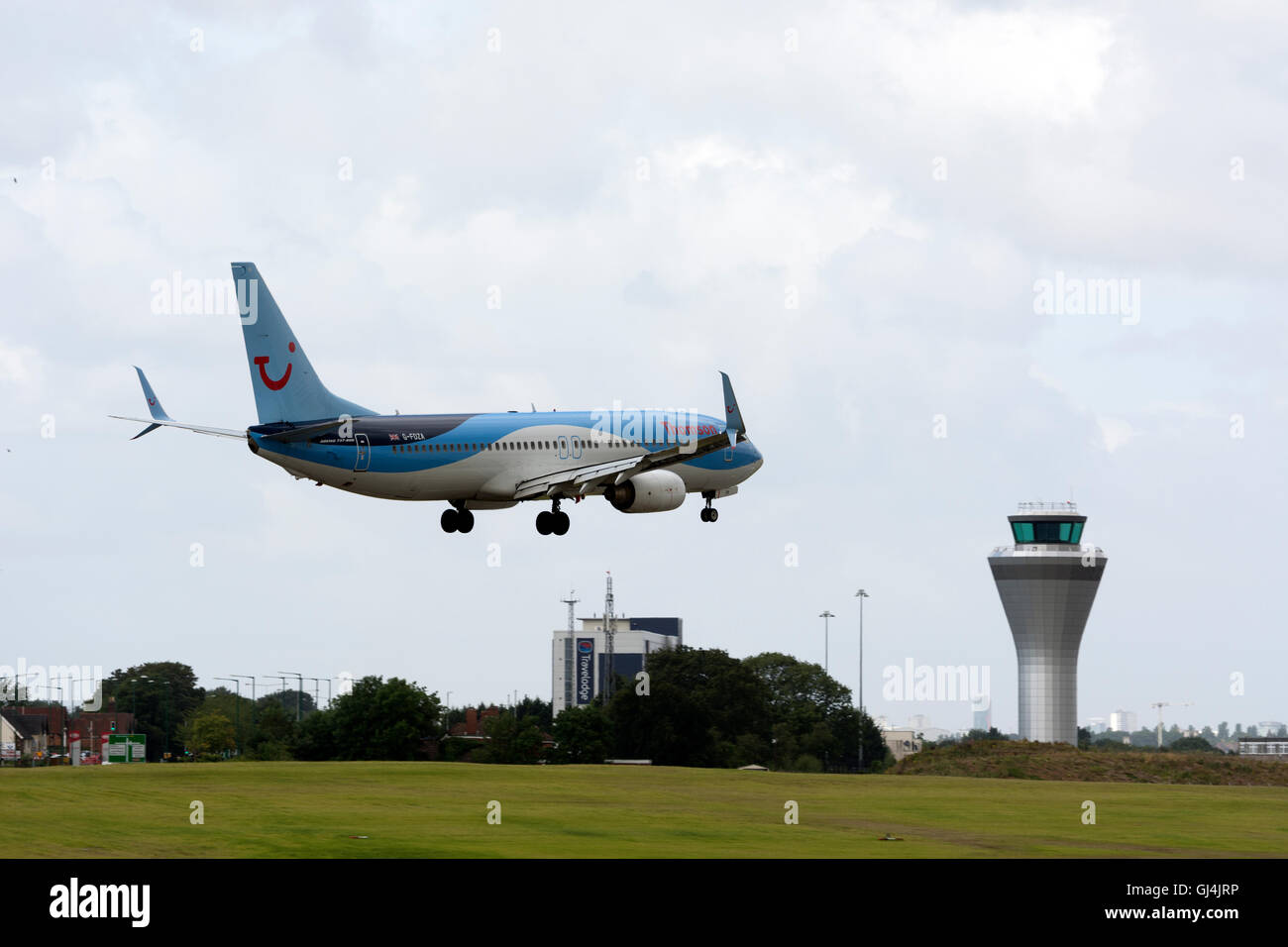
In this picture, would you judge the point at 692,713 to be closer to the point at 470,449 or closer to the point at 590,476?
the point at 590,476

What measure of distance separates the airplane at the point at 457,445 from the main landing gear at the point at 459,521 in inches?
1.9

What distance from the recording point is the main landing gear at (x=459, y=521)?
84812 mm

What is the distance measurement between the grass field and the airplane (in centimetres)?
1370

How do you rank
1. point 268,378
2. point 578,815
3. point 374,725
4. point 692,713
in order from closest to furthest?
point 578,815 < point 268,378 < point 374,725 < point 692,713

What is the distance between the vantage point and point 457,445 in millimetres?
80812

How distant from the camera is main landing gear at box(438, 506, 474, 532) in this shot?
84.8m

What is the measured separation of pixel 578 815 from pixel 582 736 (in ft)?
304

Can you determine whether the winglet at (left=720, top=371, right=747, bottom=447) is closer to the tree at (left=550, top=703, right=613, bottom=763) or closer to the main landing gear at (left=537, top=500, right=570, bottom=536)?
the main landing gear at (left=537, top=500, right=570, bottom=536)

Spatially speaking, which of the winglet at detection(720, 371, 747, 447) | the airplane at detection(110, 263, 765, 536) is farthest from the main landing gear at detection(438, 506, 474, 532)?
the winglet at detection(720, 371, 747, 447)

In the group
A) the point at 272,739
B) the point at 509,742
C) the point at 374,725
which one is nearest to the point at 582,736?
the point at 509,742

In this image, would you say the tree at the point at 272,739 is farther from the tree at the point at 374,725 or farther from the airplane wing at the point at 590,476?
the airplane wing at the point at 590,476
